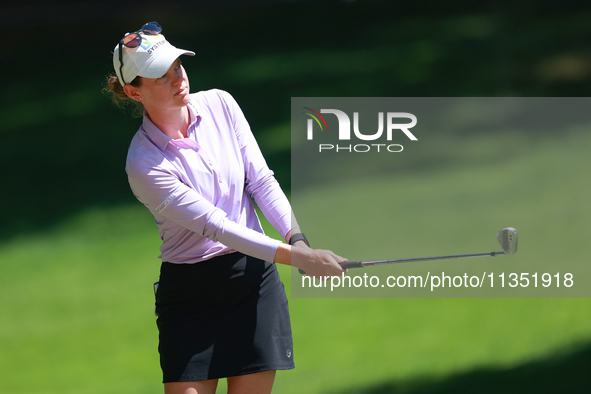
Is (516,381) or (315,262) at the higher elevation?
(315,262)

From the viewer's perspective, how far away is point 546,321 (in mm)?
2848

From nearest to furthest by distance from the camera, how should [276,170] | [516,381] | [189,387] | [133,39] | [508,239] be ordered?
[133,39] < [189,387] < [508,239] < [516,381] < [276,170]

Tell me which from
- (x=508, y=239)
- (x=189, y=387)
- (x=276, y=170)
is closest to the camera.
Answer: (x=189, y=387)

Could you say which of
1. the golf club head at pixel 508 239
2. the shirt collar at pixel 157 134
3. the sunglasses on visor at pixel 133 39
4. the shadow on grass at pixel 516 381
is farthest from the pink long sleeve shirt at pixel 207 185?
the shadow on grass at pixel 516 381

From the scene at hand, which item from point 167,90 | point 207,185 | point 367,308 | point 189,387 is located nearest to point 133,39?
point 167,90

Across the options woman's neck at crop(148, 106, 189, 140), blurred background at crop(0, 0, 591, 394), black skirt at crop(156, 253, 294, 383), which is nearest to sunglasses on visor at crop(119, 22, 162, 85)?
woman's neck at crop(148, 106, 189, 140)

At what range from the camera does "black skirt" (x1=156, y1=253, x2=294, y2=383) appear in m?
1.76

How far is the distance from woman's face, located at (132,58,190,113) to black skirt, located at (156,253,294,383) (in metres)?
0.45

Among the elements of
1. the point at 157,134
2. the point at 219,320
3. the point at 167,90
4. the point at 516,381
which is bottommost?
the point at 516,381

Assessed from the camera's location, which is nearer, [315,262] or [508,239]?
[315,262]

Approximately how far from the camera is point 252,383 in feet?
5.81

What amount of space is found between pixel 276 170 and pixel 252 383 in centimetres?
131

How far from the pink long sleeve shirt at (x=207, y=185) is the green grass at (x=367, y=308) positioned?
1.00 meters

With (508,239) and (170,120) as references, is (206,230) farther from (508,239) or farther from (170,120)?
(508,239)
